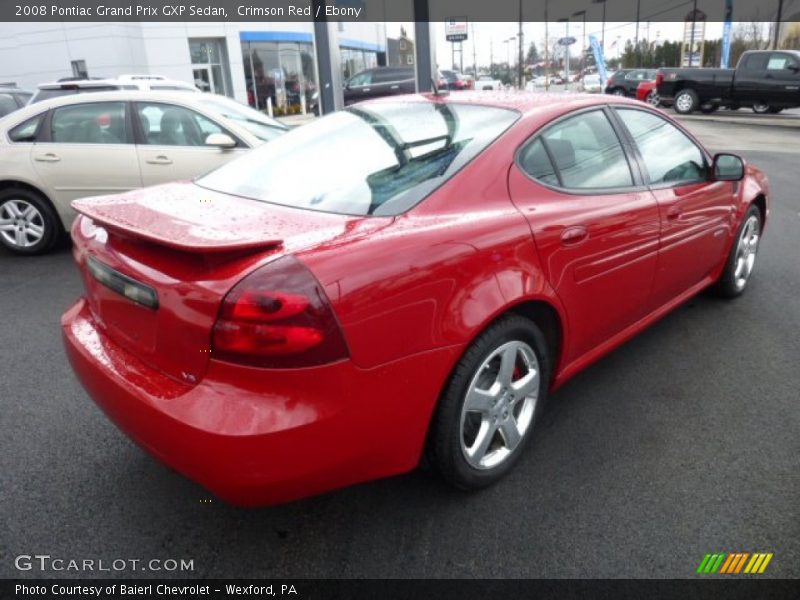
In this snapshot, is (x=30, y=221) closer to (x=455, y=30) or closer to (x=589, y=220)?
(x=589, y=220)

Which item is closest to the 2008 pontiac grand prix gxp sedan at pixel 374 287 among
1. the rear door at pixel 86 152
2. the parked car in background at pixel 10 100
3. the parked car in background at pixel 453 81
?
the rear door at pixel 86 152

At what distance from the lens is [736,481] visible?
2.51 m

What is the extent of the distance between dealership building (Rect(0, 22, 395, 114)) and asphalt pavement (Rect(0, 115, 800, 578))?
81.3 ft

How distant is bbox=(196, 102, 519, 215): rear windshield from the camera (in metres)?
2.35

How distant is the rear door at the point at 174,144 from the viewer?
6004mm

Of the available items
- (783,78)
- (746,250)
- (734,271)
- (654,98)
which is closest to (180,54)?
(654,98)

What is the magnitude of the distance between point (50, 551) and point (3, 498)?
45cm

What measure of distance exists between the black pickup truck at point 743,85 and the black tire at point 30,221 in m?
20.9

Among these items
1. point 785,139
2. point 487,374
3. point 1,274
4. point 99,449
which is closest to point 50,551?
point 99,449

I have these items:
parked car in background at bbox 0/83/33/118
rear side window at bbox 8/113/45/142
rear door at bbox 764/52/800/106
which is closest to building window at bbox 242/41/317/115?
rear door at bbox 764/52/800/106

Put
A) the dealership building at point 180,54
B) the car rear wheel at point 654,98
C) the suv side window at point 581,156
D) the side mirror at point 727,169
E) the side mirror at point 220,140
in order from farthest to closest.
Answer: the dealership building at point 180,54 → the car rear wheel at point 654,98 → the side mirror at point 220,140 → the side mirror at point 727,169 → the suv side window at point 581,156

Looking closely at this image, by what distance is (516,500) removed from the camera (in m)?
2.44

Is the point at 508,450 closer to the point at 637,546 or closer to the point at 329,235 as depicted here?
the point at 637,546

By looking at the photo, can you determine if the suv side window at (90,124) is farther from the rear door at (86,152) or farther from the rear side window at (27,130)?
the rear side window at (27,130)
